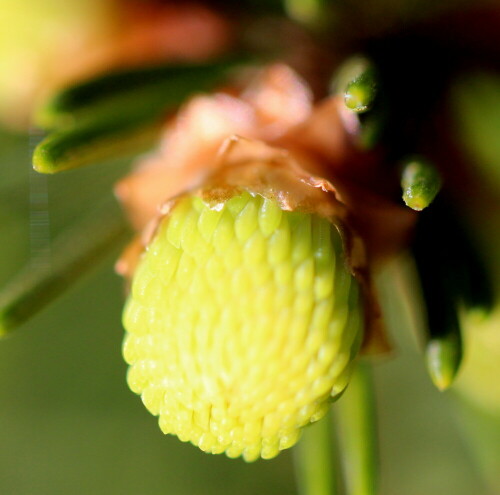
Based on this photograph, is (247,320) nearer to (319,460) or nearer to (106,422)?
(319,460)

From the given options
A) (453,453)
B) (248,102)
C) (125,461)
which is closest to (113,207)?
(248,102)

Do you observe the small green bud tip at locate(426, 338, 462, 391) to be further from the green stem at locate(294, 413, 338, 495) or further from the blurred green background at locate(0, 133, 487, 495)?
the blurred green background at locate(0, 133, 487, 495)

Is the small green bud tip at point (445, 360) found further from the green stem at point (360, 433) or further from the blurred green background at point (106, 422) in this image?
the blurred green background at point (106, 422)

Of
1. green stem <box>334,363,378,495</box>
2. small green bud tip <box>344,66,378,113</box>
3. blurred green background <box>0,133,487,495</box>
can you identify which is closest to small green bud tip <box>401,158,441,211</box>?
small green bud tip <box>344,66,378,113</box>

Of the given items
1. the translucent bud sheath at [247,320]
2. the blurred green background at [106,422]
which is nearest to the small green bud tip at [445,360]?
the translucent bud sheath at [247,320]

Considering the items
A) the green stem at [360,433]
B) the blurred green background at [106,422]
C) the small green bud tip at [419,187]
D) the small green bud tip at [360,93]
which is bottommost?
the blurred green background at [106,422]

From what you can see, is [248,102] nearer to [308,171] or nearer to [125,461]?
[308,171]

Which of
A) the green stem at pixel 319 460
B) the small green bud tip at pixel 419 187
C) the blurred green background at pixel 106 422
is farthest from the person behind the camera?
the blurred green background at pixel 106 422
